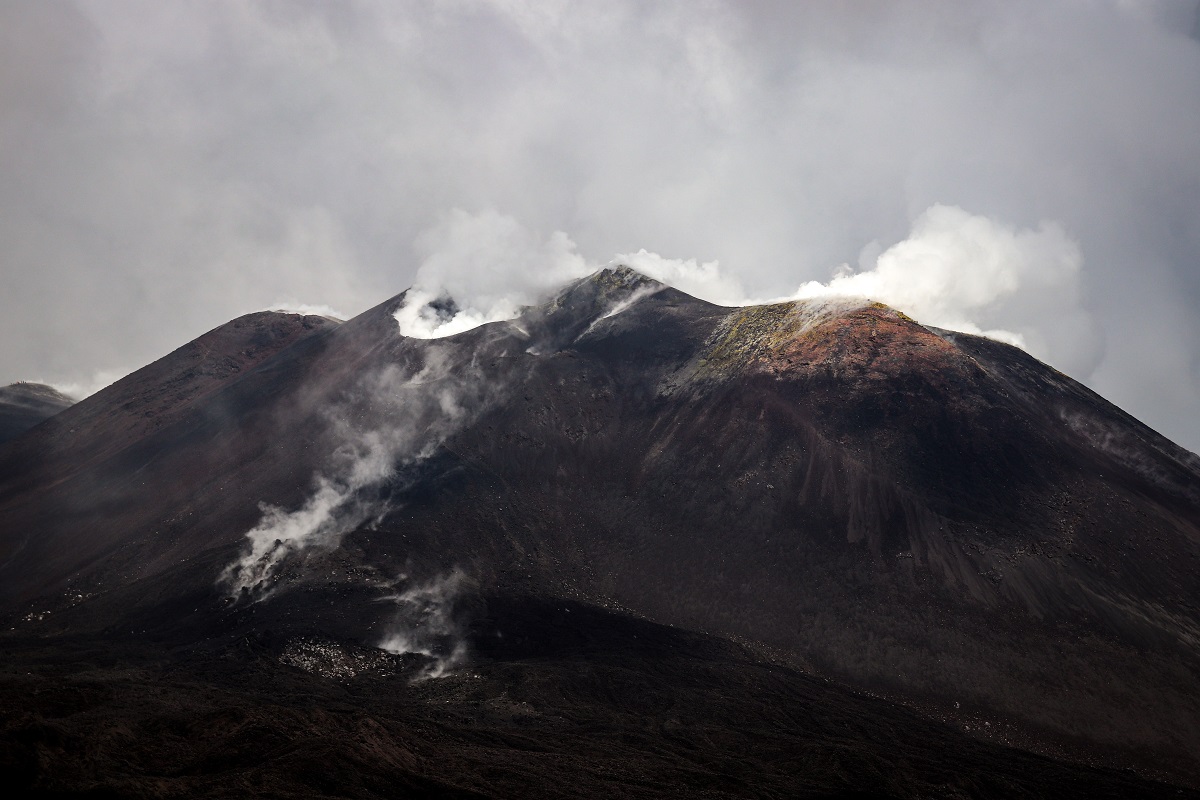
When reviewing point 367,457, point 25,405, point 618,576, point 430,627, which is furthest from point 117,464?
point 25,405

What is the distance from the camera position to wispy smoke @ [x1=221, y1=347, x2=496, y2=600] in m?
49.5

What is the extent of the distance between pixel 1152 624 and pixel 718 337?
47.3m

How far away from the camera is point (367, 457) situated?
64062 millimetres

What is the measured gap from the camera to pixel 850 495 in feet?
177

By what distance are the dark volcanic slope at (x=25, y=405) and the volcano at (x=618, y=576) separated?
48.2 metres

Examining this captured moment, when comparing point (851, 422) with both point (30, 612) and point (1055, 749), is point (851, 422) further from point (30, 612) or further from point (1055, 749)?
point (30, 612)

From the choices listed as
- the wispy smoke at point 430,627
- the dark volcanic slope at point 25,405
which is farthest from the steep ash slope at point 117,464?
the dark volcanic slope at point 25,405

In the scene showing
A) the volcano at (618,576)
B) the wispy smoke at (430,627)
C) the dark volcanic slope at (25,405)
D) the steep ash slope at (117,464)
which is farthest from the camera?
the dark volcanic slope at (25,405)

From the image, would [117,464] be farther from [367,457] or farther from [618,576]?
[618,576]

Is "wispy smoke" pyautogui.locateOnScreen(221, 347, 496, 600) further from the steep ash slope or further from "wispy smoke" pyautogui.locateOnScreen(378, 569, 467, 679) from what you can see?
the steep ash slope

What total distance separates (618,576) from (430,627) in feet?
51.8

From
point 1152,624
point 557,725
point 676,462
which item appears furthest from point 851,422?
point 557,725

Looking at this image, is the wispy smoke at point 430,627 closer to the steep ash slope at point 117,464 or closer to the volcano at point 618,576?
the volcano at point 618,576

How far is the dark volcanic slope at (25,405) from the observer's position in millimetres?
119125
